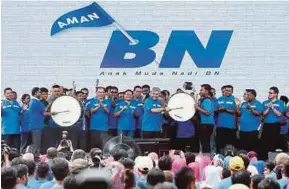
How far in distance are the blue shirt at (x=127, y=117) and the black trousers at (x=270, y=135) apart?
2600mm

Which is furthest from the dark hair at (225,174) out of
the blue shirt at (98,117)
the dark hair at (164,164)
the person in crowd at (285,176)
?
the blue shirt at (98,117)

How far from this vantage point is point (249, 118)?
694 inches

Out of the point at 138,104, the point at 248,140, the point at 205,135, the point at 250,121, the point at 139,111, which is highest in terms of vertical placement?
the point at 138,104

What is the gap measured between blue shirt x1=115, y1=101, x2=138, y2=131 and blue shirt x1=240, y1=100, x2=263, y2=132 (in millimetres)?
2143

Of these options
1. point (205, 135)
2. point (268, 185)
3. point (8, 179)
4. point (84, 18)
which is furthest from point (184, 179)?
point (84, 18)

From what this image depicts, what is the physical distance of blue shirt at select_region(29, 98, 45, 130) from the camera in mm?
17781

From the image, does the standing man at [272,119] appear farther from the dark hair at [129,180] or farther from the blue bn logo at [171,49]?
the dark hair at [129,180]

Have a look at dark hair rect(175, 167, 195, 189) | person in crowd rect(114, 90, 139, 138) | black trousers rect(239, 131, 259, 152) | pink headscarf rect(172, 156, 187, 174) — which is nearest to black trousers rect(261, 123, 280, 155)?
black trousers rect(239, 131, 259, 152)

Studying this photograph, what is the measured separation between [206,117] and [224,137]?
0.59 metres

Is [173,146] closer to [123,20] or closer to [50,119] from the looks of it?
[50,119]

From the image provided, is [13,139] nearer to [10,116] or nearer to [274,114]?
[10,116]

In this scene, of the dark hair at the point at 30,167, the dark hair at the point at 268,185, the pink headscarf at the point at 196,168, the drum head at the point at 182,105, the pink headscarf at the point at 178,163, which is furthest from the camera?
the drum head at the point at 182,105

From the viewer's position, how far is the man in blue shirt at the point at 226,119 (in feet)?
57.9

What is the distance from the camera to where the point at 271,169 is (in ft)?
35.9
